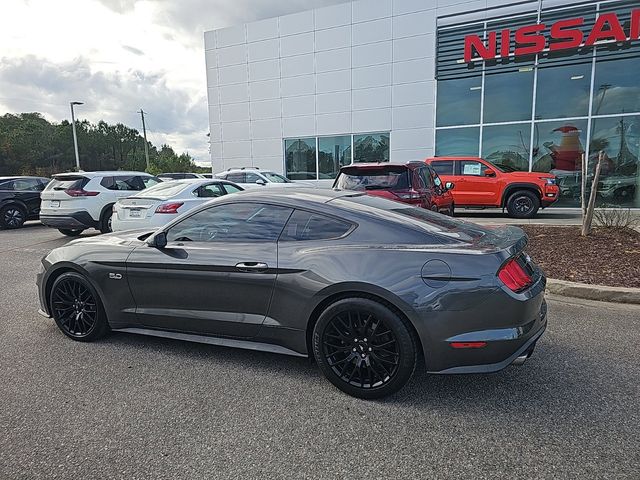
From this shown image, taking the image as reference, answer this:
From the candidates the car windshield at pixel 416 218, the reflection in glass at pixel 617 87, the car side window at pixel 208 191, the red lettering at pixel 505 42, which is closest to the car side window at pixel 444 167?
the red lettering at pixel 505 42

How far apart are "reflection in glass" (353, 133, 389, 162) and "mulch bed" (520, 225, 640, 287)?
31.6ft

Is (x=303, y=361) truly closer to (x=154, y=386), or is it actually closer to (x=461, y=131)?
(x=154, y=386)

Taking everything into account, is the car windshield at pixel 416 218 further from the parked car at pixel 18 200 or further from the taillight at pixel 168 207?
the parked car at pixel 18 200

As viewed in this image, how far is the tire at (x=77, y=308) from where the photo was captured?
149 inches

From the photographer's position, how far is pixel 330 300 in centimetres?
292

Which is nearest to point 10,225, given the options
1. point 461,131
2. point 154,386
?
point 154,386

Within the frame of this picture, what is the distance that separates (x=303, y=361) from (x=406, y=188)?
425 centimetres

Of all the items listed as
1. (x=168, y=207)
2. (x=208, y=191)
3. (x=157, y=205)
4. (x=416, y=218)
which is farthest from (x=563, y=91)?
(x=416, y=218)

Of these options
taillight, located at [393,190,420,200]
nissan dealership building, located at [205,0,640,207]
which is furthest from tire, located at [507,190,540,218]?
taillight, located at [393,190,420,200]

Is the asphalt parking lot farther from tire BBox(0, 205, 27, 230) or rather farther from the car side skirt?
tire BBox(0, 205, 27, 230)

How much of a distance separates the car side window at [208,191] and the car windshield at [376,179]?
3003 millimetres

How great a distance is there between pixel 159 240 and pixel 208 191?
213 inches

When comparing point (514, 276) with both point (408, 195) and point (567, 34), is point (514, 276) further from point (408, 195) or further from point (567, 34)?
point (567, 34)

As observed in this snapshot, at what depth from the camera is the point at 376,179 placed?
7.08 meters
